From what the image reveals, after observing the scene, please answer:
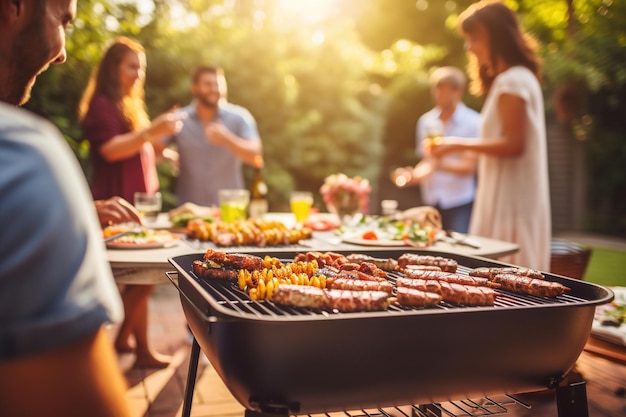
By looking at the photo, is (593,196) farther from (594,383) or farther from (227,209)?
(227,209)

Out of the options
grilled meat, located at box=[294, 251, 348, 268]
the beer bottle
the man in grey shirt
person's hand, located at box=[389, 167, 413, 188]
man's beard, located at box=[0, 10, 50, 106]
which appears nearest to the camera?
man's beard, located at box=[0, 10, 50, 106]

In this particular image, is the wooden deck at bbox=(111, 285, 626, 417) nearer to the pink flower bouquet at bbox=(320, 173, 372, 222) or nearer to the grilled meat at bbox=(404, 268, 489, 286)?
the grilled meat at bbox=(404, 268, 489, 286)

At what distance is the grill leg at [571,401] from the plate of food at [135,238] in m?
1.70

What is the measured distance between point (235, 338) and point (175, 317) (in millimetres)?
4143

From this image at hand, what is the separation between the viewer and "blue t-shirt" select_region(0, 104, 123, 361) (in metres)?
0.62

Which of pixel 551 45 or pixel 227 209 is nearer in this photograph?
pixel 227 209

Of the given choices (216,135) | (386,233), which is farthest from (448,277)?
(216,135)

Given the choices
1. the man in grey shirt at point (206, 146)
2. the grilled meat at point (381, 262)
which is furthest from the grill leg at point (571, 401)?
the man in grey shirt at point (206, 146)

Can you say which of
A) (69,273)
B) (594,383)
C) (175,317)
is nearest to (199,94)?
(175,317)

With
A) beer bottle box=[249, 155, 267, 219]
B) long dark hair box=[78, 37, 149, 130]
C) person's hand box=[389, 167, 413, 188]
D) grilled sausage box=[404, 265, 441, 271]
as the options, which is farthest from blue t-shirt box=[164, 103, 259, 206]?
grilled sausage box=[404, 265, 441, 271]

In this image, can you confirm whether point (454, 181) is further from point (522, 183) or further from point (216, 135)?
point (216, 135)

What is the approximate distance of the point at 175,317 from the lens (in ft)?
17.4

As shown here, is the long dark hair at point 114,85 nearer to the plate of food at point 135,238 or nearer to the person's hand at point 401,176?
the plate of food at point 135,238

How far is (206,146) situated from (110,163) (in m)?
1.06
